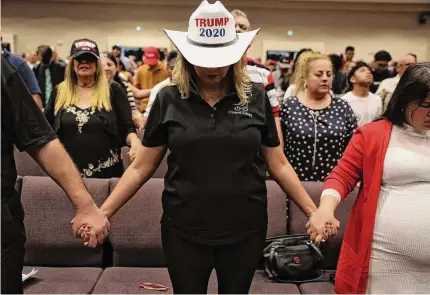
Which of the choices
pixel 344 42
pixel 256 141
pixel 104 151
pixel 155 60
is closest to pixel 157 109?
pixel 256 141

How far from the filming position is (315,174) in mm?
3613

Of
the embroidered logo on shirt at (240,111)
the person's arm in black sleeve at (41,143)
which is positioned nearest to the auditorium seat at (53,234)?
the person's arm in black sleeve at (41,143)

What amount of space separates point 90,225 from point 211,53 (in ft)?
2.48

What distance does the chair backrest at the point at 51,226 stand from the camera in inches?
117

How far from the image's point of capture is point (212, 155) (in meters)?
1.84

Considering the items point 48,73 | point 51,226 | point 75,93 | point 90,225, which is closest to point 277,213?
point 51,226

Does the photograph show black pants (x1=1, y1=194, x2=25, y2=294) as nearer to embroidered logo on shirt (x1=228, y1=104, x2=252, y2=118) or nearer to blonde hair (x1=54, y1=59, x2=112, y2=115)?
embroidered logo on shirt (x1=228, y1=104, x2=252, y2=118)

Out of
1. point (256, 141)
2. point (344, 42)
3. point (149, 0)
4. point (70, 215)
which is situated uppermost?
point (149, 0)

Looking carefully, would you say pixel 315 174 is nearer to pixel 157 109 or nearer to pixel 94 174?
pixel 94 174

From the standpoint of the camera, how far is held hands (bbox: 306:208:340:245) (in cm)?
198

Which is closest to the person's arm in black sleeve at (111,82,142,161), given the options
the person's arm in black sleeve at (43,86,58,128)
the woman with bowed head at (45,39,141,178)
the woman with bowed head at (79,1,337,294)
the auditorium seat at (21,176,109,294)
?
the woman with bowed head at (45,39,141,178)

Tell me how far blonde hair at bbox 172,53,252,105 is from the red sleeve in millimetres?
528

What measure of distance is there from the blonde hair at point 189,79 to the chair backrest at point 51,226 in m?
1.32

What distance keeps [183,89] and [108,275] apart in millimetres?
1411
